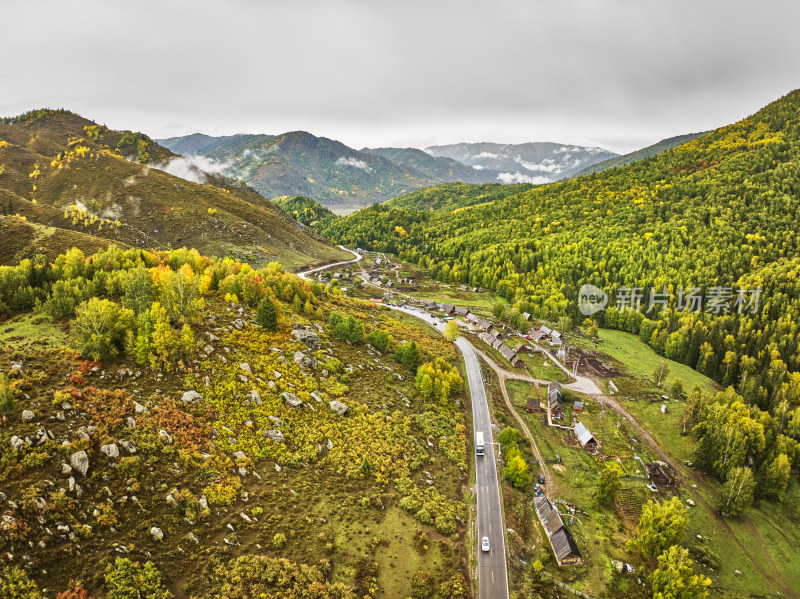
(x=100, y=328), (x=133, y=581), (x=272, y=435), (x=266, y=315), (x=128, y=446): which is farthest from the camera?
(x=266, y=315)

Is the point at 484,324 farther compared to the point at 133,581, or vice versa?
the point at 484,324

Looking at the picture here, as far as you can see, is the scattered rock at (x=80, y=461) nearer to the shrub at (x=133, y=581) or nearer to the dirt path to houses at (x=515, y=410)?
the shrub at (x=133, y=581)

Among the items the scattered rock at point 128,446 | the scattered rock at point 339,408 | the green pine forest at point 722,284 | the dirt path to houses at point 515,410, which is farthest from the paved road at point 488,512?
the green pine forest at point 722,284

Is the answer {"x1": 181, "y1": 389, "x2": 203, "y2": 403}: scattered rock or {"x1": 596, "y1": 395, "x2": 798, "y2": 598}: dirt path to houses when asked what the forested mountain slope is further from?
{"x1": 181, "y1": 389, "x2": 203, "y2": 403}: scattered rock

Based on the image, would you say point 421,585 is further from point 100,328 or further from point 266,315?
point 266,315

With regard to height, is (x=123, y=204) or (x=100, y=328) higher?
(x=123, y=204)

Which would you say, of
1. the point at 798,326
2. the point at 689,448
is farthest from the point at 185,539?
the point at 798,326

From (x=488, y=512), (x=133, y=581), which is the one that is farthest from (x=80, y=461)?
(x=488, y=512)

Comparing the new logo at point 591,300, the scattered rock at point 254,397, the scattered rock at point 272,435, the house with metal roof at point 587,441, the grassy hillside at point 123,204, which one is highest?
the grassy hillside at point 123,204
